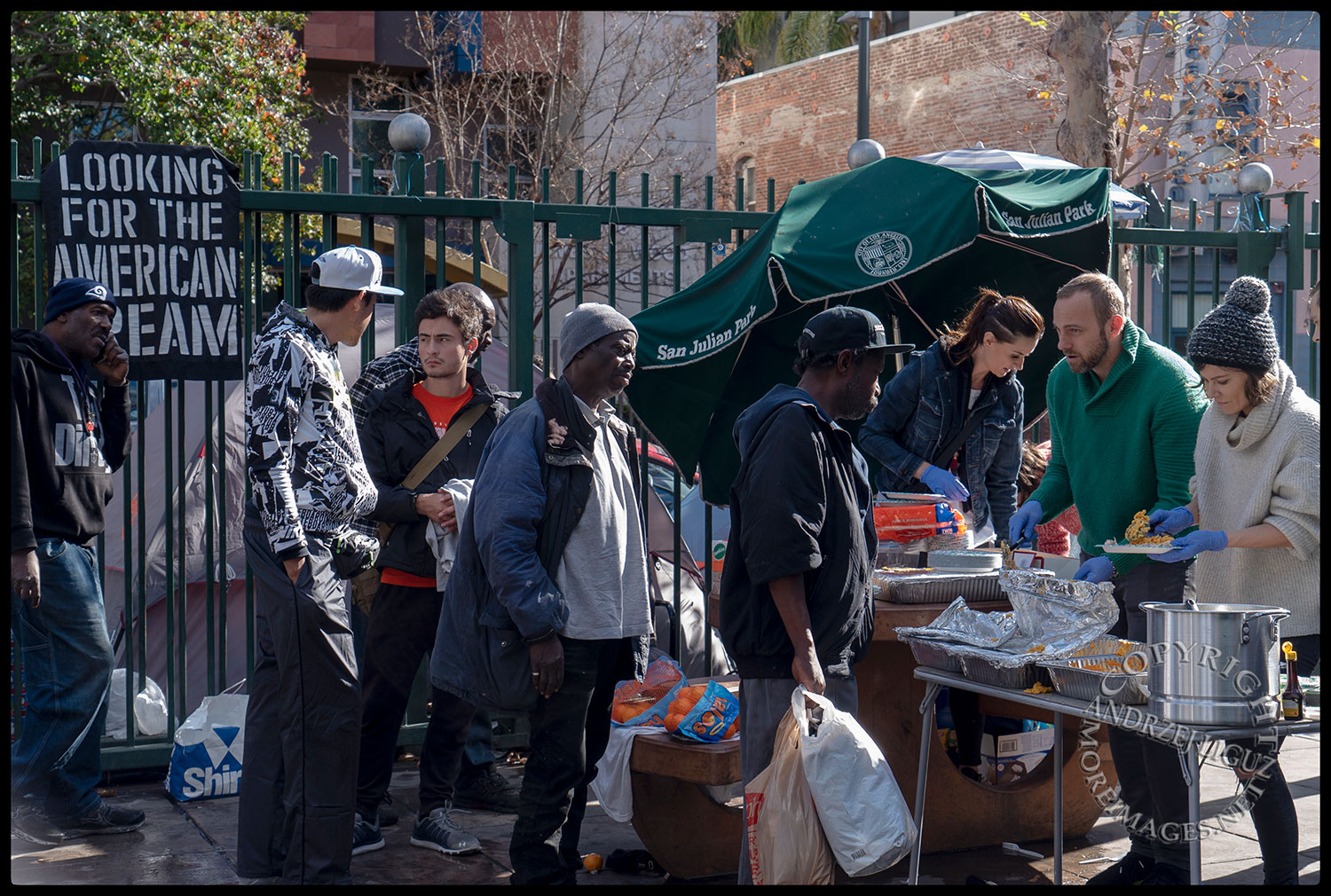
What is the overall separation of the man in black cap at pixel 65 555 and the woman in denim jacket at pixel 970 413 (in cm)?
295

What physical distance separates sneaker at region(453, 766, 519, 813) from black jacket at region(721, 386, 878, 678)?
1.87 metres

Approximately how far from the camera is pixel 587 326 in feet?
13.1

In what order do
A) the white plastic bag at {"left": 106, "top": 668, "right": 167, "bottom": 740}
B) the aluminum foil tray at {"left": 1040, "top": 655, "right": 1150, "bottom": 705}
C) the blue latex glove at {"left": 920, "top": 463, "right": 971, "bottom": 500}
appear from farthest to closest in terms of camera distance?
the white plastic bag at {"left": 106, "top": 668, "right": 167, "bottom": 740}, the blue latex glove at {"left": 920, "top": 463, "right": 971, "bottom": 500}, the aluminum foil tray at {"left": 1040, "top": 655, "right": 1150, "bottom": 705}

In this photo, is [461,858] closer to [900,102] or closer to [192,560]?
[192,560]

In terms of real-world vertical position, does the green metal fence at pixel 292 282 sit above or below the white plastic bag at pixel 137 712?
above

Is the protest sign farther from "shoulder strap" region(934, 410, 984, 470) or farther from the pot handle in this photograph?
the pot handle

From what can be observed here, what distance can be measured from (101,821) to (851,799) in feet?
9.82

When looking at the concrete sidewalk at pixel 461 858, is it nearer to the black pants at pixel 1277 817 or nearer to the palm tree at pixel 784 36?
the black pants at pixel 1277 817

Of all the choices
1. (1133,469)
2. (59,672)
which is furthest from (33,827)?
(1133,469)

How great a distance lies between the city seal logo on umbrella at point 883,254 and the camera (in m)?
5.29

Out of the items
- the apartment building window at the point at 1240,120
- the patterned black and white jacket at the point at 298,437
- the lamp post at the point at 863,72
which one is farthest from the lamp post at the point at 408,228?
the lamp post at the point at 863,72

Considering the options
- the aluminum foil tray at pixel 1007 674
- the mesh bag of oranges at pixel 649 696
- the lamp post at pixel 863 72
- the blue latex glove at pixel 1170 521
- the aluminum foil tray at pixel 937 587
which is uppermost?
the lamp post at pixel 863 72

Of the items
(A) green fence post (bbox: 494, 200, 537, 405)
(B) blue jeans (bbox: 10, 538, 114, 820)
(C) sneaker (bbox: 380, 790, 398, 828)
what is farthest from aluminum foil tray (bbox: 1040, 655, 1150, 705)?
(B) blue jeans (bbox: 10, 538, 114, 820)

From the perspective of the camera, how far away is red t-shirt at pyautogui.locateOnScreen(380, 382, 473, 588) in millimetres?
4742
